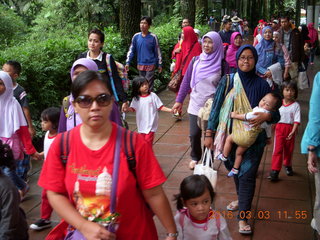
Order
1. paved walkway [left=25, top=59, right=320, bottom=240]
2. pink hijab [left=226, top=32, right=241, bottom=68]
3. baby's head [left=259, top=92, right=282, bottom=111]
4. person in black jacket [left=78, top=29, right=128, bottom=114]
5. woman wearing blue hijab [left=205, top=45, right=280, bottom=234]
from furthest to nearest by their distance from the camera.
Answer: pink hijab [left=226, top=32, right=241, bottom=68]
person in black jacket [left=78, top=29, right=128, bottom=114]
paved walkway [left=25, top=59, right=320, bottom=240]
woman wearing blue hijab [left=205, top=45, right=280, bottom=234]
baby's head [left=259, top=92, right=282, bottom=111]

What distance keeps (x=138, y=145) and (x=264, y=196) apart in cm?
328

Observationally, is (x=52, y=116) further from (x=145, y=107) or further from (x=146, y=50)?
(x=146, y=50)

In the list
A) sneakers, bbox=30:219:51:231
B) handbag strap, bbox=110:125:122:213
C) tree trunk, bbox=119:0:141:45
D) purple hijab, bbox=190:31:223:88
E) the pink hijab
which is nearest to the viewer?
handbag strap, bbox=110:125:122:213

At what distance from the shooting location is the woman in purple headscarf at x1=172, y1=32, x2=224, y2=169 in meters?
5.45

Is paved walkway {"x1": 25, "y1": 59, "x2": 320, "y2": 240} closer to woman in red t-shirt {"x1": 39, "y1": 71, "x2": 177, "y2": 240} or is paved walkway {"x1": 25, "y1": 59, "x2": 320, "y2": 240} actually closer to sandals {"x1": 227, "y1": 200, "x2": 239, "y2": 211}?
sandals {"x1": 227, "y1": 200, "x2": 239, "y2": 211}

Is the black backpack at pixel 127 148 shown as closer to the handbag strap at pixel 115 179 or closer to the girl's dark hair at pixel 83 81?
the handbag strap at pixel 115 179

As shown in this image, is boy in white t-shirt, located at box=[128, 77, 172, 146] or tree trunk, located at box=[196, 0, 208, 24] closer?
boy in white t-shirt, located at box=[128, 77, 172, 146]

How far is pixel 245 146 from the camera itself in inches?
166

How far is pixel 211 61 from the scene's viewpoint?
5.48 metres

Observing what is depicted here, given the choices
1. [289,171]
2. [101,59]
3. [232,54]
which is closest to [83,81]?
[101,59]

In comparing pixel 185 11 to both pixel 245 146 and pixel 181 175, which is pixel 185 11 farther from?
pixel 245 146

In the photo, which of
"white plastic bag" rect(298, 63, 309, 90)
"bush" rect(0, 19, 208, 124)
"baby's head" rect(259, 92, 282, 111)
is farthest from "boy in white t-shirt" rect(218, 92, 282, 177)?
"white plastic bag" rect(298, 63, 309, 90)

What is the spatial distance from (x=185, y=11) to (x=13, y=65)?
12.8 meters

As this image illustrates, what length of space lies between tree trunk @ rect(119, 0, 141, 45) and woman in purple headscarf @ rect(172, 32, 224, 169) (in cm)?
639
